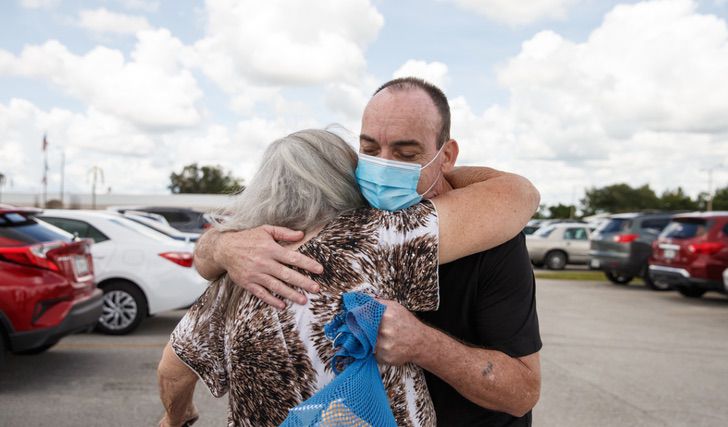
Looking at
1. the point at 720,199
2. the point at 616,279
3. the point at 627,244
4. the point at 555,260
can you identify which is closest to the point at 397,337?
the point at 627,244

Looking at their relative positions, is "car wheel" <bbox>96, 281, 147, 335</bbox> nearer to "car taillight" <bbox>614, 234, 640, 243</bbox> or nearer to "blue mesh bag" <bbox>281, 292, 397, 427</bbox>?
"blue mesh bag" <bbox>281, 292, 397, 427</bbox>

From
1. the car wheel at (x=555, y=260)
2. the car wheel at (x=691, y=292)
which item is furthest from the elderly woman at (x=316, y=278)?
the car wheel at (x=555, y=260)

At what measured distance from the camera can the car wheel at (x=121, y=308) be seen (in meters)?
8.27

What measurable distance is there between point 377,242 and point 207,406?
410cm

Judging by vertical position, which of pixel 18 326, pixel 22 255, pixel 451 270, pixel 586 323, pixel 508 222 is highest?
pixel 508 222

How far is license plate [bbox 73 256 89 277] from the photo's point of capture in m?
6.17

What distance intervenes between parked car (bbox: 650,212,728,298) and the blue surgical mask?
11.3 metres

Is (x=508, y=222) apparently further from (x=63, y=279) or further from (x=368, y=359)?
(x=63, y=279)

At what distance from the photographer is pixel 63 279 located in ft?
19.0

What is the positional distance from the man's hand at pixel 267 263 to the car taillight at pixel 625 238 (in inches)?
600

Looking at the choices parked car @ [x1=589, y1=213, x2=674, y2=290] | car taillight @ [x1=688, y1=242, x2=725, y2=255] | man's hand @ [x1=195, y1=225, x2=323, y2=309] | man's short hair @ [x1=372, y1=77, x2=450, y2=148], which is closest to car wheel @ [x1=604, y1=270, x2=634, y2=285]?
parked car @ [x1=589, y1=213, x2=674, y2=290]

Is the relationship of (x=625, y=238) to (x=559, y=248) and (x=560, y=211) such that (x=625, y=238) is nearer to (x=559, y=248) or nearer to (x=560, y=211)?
(x=559, y=248)

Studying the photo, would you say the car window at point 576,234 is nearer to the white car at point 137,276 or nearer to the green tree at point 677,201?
the white car at point 137,276

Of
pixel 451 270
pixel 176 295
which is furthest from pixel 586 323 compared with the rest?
pixel 451 270
